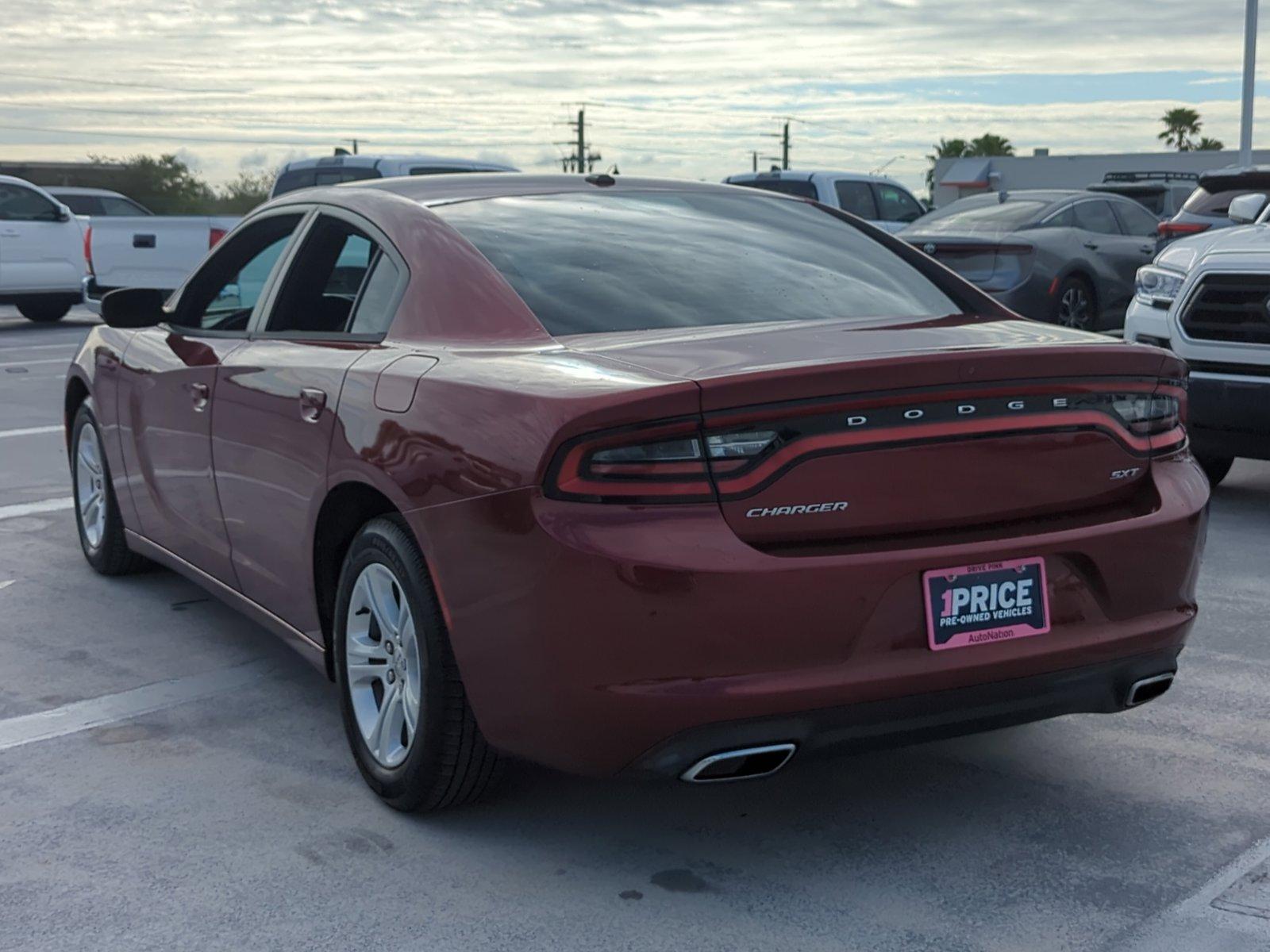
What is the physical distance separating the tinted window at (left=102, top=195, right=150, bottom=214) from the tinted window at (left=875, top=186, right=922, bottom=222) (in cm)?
1167

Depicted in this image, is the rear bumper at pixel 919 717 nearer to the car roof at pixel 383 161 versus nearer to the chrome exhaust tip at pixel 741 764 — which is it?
the chrome exhaust tip at pixel 741 764

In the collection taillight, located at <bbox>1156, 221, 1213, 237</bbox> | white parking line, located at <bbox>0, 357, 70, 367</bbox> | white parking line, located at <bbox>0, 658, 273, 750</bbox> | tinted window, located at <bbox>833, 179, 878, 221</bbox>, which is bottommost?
white parking line, located at <bbox>0, 357, 70, 367</bbox>

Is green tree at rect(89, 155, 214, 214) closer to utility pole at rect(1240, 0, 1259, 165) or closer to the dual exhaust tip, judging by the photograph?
utility pole at rect(1240, 0, 1259, 165)

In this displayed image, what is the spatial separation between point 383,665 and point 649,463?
3.57ft

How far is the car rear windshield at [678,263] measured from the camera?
13.1 feet

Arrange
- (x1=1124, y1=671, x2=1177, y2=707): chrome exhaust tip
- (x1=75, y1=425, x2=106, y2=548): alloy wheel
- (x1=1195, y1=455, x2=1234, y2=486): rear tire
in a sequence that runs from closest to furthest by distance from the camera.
Result: (x1=1124, y1=671, x2=1177, y2=707): chrome exhaust tip
(x1=75, y1=425, x2=106, y2=548): alloy wheel
(x1=1195, y1=455, x2=1234, y2=486): rear tire

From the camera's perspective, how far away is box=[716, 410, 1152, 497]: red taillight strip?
10.5 feet

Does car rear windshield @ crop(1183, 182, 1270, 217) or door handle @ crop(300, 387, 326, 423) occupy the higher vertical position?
car rear windshield @ crop(1183, 182, 1270, 217)

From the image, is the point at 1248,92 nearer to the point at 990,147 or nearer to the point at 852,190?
the point at 852,190

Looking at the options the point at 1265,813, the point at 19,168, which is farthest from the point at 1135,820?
the point at 19,168

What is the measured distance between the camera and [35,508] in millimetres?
7848

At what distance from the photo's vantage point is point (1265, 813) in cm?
382

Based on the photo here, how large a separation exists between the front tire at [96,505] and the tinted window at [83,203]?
18.9 metres

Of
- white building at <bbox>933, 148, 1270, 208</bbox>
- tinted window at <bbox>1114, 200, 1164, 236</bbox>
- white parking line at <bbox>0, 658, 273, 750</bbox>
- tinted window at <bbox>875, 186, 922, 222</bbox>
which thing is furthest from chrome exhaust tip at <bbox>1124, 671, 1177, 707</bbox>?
white building at <bbox>933, 148, 1270, 208</bbox>
